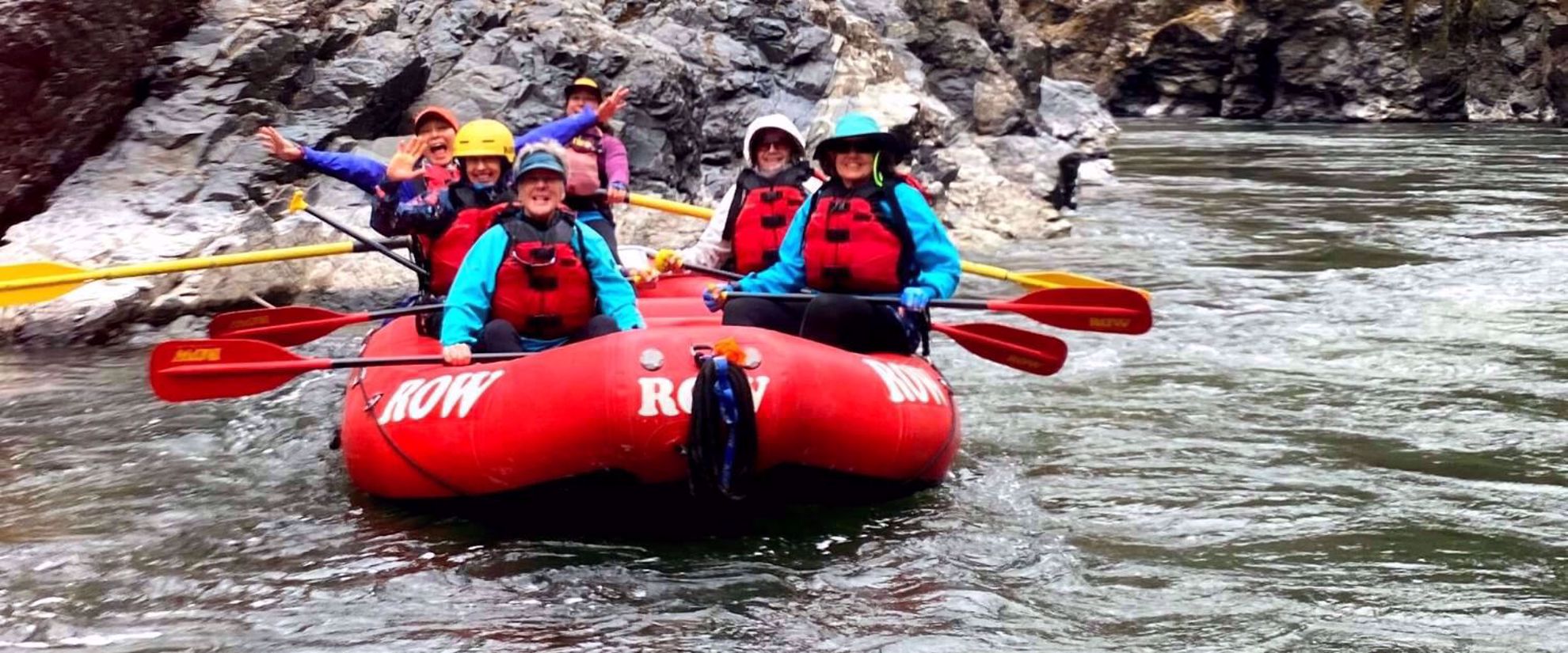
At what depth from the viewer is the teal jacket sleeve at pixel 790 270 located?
536 cm

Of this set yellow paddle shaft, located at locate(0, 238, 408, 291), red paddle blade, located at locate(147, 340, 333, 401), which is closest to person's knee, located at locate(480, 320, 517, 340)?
red paddle blade, located at locate(147, 340, 333, 401)

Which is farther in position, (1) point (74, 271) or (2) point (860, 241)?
(1) point (74, 271)

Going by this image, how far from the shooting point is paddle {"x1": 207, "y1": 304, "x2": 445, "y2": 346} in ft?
17.5

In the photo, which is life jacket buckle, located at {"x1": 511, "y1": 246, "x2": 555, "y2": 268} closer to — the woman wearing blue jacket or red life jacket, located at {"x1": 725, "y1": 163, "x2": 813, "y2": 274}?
the woman wearing blue jacket

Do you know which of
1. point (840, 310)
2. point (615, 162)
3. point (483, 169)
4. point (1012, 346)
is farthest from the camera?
point (615, 162)

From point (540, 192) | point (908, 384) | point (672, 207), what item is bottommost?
point (908, 384)

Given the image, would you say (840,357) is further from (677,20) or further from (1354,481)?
(677,20)

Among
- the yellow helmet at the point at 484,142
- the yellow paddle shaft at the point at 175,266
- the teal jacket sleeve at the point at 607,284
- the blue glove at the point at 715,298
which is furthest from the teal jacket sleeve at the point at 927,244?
the yellow paddle shaft at the point at 175,266

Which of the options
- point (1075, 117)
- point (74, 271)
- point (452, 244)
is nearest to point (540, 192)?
point (452, 244)

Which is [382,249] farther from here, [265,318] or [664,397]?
[664,397]

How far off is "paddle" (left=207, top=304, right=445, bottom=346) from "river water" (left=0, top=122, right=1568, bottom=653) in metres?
0.44

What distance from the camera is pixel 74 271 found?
6.45m

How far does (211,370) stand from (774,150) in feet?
8.27

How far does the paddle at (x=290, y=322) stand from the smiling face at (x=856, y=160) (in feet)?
5.03
